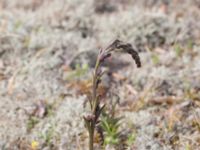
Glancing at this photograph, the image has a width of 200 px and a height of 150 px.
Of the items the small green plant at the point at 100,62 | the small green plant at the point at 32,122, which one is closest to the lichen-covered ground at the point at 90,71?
the small green plant at the point at 32,122

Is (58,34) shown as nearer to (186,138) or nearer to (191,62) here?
(191,62)

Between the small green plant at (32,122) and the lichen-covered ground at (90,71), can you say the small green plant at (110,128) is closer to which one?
the lichen-covered ground at (90,71)

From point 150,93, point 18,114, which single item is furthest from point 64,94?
point 150,93

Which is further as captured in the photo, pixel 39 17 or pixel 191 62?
pixel 39 17

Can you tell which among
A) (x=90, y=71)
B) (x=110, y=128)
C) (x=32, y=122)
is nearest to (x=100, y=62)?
(x=110, y=128)

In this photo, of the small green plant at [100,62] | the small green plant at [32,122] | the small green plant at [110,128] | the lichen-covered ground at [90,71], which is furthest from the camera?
the small green plant at [32,122]

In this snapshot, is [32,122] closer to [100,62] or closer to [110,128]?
[110,128]

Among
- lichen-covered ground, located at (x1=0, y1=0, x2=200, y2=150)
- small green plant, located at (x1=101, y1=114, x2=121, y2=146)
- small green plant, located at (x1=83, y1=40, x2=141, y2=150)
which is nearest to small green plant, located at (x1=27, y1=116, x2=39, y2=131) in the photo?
lichen-covered ground, located at (x1=0, y1=0, x2=200, y2=150)

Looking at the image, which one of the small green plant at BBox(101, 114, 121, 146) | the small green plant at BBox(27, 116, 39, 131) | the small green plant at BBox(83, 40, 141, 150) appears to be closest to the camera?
the small green plant at BBox(83, 40, 141, 150)

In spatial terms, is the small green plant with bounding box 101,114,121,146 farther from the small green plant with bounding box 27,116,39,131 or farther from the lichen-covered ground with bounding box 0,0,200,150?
the small green plant with bounding box 27,116,39,131
